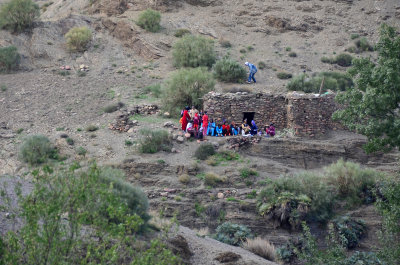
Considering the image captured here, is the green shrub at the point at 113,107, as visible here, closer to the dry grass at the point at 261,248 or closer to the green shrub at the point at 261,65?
the green shrub at the point at 261,65

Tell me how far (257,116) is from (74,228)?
53.9ft

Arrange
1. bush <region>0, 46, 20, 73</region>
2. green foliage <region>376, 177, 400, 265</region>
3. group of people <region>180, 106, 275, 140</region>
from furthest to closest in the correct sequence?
bush <region>0, 46, 20, 73</region> → group of people <region>180, 106, 275, 140</region> → green foliage <region>376, 177, 400, 265</region>

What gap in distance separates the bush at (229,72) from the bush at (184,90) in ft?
11.7

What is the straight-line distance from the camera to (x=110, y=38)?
1508 inches

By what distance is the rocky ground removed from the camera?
65.6 feet

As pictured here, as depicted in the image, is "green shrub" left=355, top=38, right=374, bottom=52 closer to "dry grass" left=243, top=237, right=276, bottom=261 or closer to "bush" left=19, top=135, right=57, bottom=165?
"bush" left=19, top=135, right=57, bottom=165

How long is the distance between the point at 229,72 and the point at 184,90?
537 centimetres

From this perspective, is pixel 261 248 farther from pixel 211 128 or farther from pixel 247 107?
pixel 247 107

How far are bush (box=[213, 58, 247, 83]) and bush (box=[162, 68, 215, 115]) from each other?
358 cm

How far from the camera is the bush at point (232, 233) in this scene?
16.7 m

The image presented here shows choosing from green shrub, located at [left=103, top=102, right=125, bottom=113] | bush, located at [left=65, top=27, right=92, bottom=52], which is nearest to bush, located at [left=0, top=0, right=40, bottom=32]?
bush, located at [left=65, top=27, right=92, bottom=52]

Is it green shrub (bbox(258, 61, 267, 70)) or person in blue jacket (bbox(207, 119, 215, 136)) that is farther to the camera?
green shrub (bbox(258, 61, 267, 70))

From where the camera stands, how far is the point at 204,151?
71.5 feet

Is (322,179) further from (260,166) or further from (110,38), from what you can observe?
(110,38)
